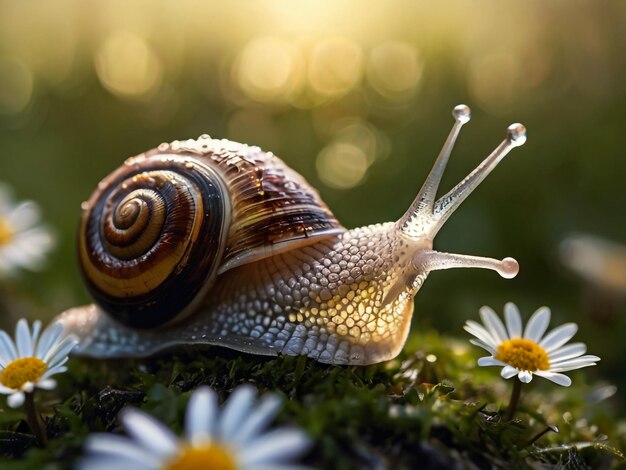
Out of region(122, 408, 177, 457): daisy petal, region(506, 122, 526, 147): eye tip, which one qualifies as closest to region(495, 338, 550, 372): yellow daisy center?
region(506, 122, 526, 147): eye tip

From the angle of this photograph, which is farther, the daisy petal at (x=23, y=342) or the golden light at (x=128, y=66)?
the golden light at (x=128, y=66)

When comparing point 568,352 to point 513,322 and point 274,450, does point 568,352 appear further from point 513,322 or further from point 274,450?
point 274,450

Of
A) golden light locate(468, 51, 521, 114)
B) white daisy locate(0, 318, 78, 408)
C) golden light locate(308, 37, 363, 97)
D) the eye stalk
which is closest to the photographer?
white daisy locate(0, 318, 78, 408)

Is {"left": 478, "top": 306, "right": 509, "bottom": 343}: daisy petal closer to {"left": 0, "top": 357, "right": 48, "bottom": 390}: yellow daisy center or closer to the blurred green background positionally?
the blurred green background

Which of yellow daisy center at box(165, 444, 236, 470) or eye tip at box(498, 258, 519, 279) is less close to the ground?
eye tip at box(498, 258, 519, 279)

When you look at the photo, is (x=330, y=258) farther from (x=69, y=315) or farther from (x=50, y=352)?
(x=69, y=315)

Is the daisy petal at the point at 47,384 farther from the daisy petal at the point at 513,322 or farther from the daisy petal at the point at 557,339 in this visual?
the daisy petal at the point at 557,339

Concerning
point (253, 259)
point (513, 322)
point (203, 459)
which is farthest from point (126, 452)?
point (513, 322)

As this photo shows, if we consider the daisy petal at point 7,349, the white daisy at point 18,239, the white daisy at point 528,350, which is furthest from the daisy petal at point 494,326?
the white daisy at point 18,239
